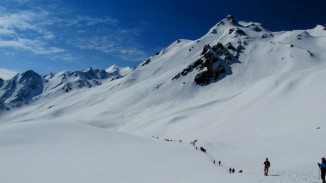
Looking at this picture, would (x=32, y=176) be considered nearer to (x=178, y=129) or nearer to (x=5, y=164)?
(x=5, y=164)

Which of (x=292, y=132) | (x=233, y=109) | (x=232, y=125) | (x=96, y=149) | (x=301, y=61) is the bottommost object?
(x=96, y=149)

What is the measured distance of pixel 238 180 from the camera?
81.5 feet

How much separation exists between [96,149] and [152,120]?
326 feet

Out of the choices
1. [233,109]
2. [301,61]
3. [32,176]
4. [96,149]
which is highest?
[301,61]

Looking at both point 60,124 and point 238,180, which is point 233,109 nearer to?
point 60,124

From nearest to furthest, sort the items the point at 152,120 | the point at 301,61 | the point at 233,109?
1. the point at 233,109
2. the point at 152,120
3. the point at 301,61

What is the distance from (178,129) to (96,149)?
6753cm

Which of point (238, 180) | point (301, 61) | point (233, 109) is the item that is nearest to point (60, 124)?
point (238, 180)

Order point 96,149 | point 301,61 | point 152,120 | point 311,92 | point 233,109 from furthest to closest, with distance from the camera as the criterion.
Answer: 1. point 301,61
2. point 152,120
3. point 233,109
4. point 311,92
5. point 96,149

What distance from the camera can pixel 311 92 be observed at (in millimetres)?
99438

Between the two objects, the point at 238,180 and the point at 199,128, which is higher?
the point at 199,128

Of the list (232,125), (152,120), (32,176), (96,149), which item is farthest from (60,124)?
(152,120)

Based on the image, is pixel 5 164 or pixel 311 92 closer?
pixel 5 164

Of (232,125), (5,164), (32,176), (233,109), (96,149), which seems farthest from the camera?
(233,109)
